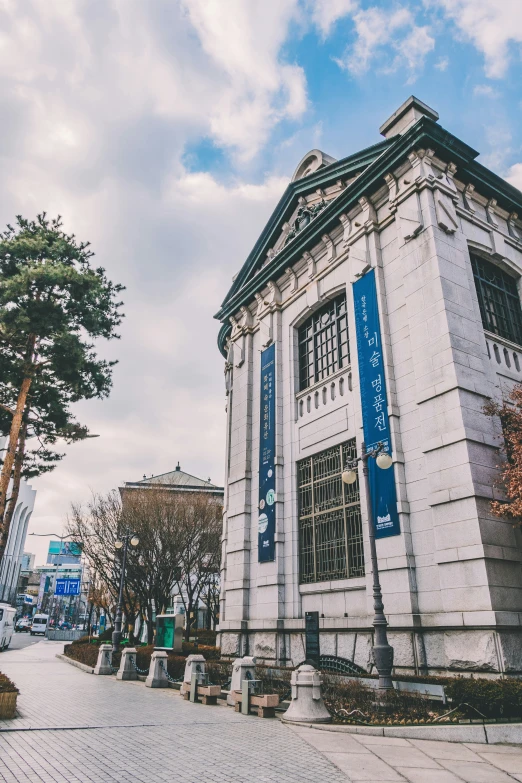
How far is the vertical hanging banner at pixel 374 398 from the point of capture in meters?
13.4

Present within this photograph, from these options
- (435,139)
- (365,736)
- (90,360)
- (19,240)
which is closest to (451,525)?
(365,736)

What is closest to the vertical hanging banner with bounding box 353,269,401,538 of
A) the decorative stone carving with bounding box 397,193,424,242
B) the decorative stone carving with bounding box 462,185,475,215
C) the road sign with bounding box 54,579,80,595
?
the decorative stone carving with bounding box 397,193,424,242

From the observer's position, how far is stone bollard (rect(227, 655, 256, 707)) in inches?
474

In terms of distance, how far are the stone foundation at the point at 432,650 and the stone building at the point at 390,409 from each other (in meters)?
0.04

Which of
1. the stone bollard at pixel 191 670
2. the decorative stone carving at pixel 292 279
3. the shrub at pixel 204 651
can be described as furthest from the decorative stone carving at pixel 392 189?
the shrub at pixel 204 651

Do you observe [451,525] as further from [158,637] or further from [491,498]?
[158,637]

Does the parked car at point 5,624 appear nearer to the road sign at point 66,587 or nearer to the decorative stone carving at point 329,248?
the road sign at point 66,587

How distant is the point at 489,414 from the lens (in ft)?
40.6

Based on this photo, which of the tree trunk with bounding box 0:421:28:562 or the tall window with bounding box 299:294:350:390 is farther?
the tree trunk with bounding box 0:421:28:562

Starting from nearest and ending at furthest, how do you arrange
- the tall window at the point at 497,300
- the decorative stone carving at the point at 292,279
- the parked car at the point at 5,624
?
the tall window at the point at 497,300 < the decorative stone carving at the point at 292,279 < the parked car at the point at 5,624

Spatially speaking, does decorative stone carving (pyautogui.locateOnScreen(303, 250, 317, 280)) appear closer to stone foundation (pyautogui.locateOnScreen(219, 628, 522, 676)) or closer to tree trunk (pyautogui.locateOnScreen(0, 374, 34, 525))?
tree trunk (pyautogui.locateOnScreen(0, 374, 34, 525))

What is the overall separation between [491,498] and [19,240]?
18.9 meters

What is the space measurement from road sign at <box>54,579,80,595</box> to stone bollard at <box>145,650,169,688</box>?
35.7 metres

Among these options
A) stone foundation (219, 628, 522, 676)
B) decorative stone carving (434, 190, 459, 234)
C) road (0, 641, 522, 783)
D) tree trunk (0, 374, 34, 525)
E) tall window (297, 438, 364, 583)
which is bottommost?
road (0, 641, 522, 783)
